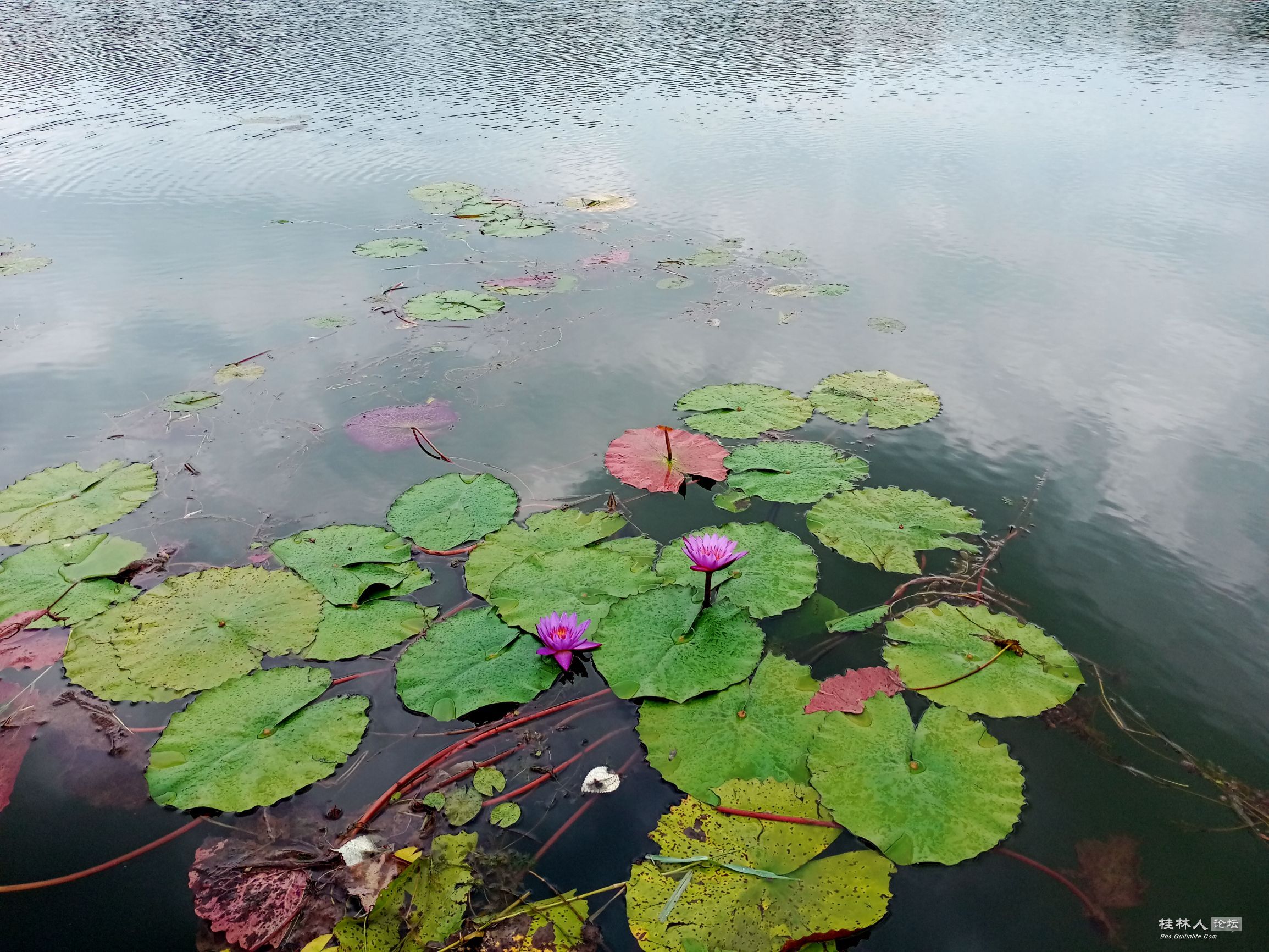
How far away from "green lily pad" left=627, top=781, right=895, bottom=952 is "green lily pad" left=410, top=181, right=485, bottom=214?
22.6 feet

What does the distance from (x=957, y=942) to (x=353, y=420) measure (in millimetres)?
3854

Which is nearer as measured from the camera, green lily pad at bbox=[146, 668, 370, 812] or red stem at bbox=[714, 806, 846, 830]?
red stem at bbox=[714, 806, 846, 830]

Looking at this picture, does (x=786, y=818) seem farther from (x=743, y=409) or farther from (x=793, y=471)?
(x=743, y=409)

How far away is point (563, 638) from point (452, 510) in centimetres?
113

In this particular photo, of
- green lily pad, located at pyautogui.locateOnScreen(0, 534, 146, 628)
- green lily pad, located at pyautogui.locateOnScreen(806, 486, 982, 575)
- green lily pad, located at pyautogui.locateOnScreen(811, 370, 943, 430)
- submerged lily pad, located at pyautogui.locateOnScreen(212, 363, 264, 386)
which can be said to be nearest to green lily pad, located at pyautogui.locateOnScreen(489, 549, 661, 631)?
green lily pad, located at pyautogui.locateOnScreen(806, 486, 982, 575)

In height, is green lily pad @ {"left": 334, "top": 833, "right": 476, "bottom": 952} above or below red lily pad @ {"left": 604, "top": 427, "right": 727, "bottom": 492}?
below

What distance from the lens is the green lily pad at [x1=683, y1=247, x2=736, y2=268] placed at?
638cm

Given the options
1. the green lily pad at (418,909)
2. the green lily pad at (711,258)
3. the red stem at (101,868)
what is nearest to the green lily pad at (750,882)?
the green lily pad at (418,909)

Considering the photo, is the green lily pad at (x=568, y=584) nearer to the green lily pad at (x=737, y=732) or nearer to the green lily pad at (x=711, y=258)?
the green lily pad at (x=737, y=732)

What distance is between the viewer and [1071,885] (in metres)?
2.12

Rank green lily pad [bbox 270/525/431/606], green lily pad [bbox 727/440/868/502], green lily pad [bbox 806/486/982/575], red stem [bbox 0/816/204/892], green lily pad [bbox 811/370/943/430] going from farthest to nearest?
green lily pad [bbox 811/370/943/430]
green lily pad [bbox 727/440/868/502]
green lily pad [bbox 806/486/982/575]
green lily pad [bbox 270/525/431/606]
red stem [bbox 0/816/204/892]

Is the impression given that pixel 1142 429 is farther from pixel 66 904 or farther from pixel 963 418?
pixel 66 904

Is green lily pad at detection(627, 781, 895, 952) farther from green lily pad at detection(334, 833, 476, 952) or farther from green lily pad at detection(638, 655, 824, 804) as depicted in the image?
green lily pad at detection(334, 833, 476, 952)

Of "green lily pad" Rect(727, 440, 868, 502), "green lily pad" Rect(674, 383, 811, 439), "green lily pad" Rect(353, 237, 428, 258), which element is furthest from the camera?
"green lily pad" Rect(353, 237, 428, 258)
